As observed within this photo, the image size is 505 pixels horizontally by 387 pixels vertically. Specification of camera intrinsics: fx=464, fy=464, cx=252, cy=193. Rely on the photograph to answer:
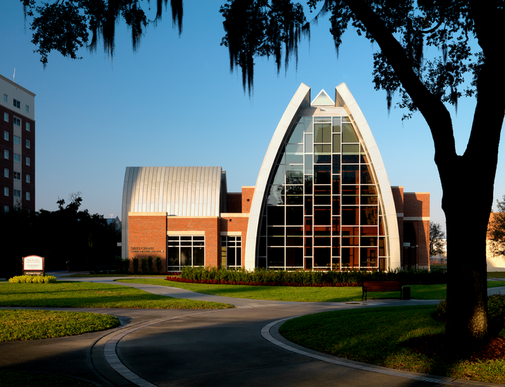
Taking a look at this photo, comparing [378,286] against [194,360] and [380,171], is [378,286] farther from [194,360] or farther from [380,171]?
[380,171]

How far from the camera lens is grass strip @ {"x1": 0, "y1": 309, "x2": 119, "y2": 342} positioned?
10382 mm

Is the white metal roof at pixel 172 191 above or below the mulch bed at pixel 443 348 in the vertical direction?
above

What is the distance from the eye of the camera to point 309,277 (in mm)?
26938

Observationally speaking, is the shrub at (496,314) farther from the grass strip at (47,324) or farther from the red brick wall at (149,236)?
the red brick wall at (149,236)

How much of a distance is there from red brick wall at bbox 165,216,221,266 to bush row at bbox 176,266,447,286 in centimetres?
940

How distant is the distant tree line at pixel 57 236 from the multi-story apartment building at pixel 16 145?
1671cm

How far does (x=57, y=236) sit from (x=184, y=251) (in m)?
22.7

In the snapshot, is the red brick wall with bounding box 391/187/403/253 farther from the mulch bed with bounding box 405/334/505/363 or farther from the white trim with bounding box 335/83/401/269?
the mulch bed with bounding box 405/334/505/363

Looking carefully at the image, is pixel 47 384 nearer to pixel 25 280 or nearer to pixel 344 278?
pixel 344 278

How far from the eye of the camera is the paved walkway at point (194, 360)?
693 cm

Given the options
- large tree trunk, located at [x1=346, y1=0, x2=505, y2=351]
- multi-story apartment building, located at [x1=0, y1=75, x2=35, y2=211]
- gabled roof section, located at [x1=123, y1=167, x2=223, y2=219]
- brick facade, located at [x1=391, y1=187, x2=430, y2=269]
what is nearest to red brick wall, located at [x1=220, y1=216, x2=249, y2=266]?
gabled roof section, located at [x1=123, y1=167, x2=223, y2=219]

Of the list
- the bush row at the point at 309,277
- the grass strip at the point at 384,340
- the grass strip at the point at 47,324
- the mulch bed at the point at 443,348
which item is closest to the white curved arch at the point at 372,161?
the bush row at the point at 309,277

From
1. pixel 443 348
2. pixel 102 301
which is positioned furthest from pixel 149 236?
pixel 443 348

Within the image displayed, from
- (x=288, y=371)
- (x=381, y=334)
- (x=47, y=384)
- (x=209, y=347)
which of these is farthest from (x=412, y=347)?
(x=47, y=384)
